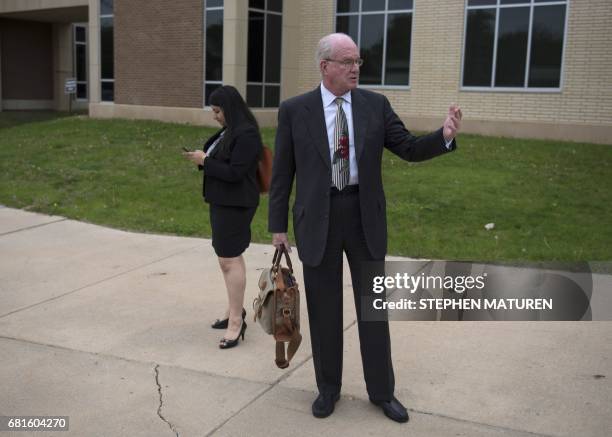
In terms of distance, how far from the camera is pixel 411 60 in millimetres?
17953

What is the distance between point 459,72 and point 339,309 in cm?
1445

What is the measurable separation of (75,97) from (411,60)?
20339 mm

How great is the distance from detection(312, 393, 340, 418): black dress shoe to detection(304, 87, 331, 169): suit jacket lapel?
1.27 metres

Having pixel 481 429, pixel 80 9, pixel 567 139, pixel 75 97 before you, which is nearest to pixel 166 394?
pixel 481 429

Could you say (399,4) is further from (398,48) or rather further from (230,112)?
(230,112)

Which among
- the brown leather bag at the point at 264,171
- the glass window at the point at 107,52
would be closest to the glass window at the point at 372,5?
the glass window at the point at 107,52

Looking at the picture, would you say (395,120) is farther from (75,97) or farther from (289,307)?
(75,97)

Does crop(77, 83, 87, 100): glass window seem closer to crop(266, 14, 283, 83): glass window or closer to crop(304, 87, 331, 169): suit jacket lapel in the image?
crop(266, 14, 283, 83): glass window

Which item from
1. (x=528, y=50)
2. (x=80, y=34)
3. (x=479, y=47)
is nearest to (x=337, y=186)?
(x=528, y=50)

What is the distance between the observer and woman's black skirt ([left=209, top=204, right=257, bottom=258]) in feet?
15.9

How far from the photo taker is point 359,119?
3.70m

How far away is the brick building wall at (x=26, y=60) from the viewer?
3119 centimetres

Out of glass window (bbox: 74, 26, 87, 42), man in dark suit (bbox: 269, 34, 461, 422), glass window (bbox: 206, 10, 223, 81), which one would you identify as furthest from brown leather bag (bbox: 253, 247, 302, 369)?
glass window (bbox: 74, 26, 87, 42)

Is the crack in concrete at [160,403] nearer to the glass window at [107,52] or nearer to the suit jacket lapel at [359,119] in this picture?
the suit jacket lapel at [359,119]
